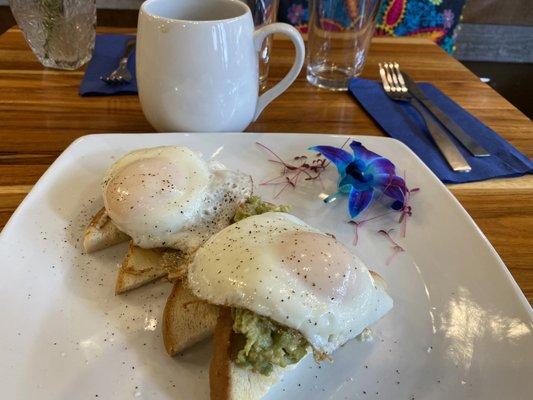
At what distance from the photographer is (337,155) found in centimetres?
148

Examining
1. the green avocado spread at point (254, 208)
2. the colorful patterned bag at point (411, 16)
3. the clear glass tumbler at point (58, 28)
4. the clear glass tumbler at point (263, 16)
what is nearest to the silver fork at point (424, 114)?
the clear glass tumbler at point (263, 16)

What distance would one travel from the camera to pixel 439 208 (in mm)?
1305

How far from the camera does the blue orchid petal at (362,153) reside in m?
1.45

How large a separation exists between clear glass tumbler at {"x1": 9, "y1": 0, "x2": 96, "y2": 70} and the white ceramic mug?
736 millimetres

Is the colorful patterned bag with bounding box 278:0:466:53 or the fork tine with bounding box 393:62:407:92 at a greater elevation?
the fork tine with bounding box 393:62:407:92

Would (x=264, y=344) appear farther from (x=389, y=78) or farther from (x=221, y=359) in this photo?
(x=389, y=78)

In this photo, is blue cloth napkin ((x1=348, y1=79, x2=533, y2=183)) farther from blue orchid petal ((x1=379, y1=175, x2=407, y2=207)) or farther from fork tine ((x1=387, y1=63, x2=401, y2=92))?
blue orchid petal ((x1=379, y1=175, x2=407, y2=207))

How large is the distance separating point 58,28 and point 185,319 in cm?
162

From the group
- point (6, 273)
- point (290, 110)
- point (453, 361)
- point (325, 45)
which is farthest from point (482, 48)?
point (6, 273)

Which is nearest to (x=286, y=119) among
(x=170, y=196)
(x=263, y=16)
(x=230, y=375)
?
(x=263, y=16)

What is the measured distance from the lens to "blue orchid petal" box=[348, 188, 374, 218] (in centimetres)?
132

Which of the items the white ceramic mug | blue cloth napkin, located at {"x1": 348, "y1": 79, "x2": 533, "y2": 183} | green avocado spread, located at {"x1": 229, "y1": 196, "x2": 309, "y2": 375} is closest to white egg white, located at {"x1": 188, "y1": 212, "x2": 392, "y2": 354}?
green avocado spread, located at {"x1": 229, "y1": 196, "x2": 309, "y2": 375}

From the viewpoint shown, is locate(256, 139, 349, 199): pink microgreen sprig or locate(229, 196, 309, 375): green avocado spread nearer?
locate(229, 196, 309, 375): green avocado spread

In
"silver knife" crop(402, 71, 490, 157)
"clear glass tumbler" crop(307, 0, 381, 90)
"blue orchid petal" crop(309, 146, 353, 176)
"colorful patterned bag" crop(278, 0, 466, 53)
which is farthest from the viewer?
"colorful patterned bag" crop(278, 0, 466, 53)
